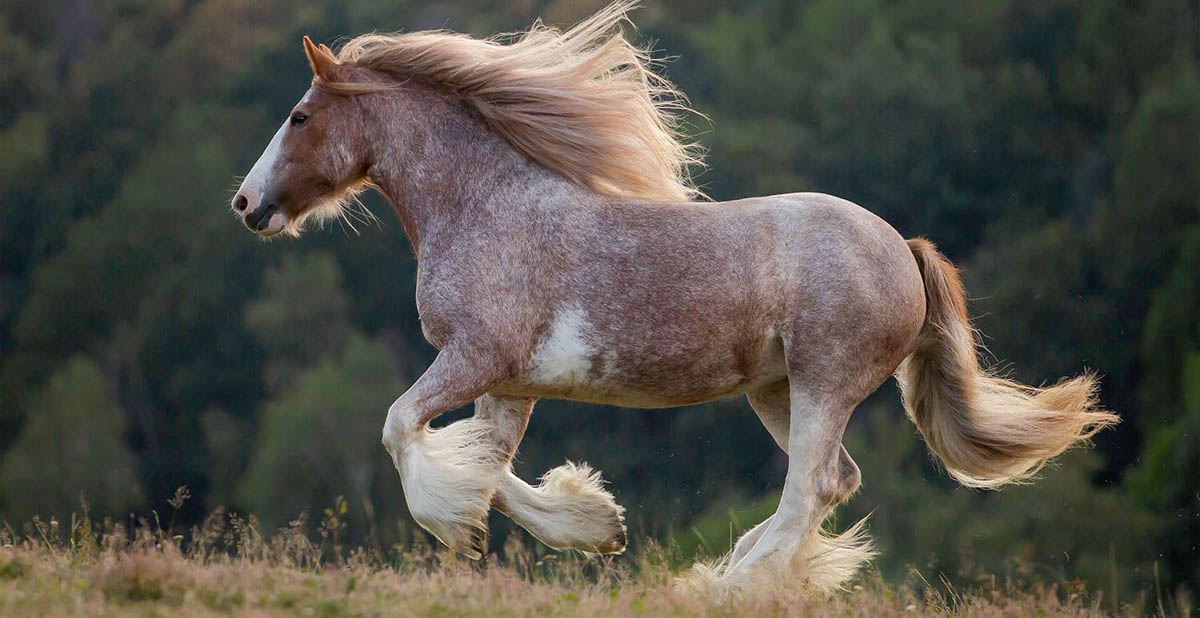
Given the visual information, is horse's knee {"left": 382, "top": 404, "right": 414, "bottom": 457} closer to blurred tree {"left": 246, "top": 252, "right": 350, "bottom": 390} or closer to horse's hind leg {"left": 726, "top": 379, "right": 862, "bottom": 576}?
horse's hind leg {"left": 726, "top": 379, "right": 862, "bottom": 576}

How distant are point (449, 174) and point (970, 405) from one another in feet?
8.53

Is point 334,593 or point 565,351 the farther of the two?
point 565,351

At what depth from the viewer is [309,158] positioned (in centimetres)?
694

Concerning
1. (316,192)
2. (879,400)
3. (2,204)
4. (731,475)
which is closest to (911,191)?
(879,400)

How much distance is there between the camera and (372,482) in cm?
3284

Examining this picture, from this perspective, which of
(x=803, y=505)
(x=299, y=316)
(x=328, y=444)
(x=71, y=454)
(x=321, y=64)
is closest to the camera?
(x=803, y=505)

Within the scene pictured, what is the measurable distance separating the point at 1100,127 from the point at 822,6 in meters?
8.93

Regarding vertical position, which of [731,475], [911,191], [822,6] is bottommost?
[731,475]

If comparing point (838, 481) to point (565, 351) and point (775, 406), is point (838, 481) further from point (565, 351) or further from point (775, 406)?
point (565, 351)

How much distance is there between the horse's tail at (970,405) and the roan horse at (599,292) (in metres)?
0.01

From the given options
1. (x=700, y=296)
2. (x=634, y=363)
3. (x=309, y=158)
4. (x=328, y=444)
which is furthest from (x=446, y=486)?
(x=328, y=444)

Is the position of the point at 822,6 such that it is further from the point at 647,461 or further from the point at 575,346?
the point at 575,346

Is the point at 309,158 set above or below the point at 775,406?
above

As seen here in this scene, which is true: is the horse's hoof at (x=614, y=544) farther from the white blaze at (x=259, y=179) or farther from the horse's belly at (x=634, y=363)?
the white blaze at (x=259, y=179)
